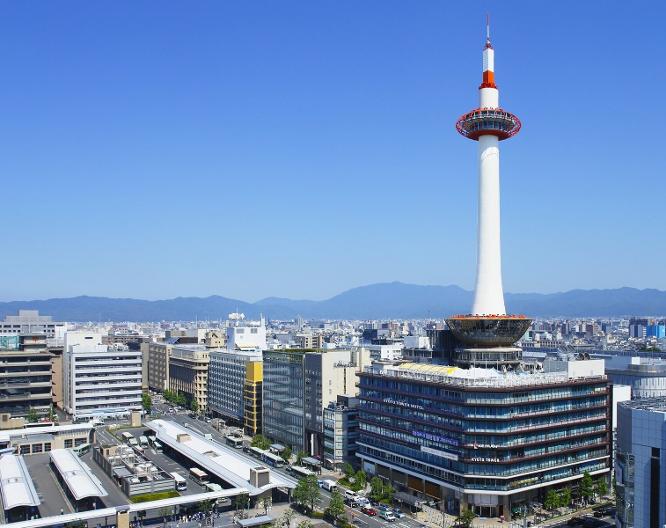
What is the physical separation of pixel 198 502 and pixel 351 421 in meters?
21.6

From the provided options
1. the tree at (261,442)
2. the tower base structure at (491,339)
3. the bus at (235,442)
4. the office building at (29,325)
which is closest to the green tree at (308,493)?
the tower base structure at (491,339)

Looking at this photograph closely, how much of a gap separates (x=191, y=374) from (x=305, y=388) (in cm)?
4870

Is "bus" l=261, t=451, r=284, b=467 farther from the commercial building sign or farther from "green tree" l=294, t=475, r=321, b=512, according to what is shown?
the commercial building sign

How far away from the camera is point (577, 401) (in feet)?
209

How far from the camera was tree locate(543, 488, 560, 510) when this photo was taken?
58062 mm

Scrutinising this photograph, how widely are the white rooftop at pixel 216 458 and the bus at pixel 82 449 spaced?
8.56 meters

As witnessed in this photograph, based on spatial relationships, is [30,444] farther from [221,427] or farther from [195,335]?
[195,335]

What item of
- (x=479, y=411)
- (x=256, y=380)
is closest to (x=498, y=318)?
(x=479, y=411)

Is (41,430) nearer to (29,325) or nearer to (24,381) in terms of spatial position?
(24,381)

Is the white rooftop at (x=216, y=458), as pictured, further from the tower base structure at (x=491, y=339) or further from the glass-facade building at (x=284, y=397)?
the tower base structure at (x=491, y=339)

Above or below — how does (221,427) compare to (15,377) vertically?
below

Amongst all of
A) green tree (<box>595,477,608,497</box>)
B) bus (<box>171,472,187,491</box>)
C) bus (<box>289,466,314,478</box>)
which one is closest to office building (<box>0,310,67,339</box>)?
bus (<box>171,472,187,491</box>)

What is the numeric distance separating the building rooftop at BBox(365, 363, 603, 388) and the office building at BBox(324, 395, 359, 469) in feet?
32.3

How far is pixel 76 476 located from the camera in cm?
6594
